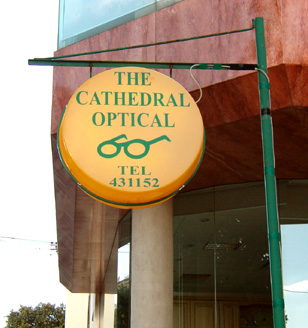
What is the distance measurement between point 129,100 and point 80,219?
370 inches

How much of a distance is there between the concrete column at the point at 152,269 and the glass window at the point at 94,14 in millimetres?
3328

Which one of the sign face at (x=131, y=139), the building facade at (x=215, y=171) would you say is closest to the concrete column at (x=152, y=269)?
the building facade at (x=215, y=171)

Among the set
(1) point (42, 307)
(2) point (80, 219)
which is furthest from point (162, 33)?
(1) point (42, 307)

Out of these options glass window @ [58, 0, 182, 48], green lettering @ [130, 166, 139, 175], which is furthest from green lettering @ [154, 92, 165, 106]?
glass window @ [58, 0, 182, 48]

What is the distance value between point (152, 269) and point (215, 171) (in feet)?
7.21

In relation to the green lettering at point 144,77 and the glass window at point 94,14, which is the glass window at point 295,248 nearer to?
the glass window at point 94,14

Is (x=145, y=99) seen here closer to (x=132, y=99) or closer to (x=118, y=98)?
(x=132, y=99)

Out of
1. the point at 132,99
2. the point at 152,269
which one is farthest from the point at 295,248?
the point at 132,99

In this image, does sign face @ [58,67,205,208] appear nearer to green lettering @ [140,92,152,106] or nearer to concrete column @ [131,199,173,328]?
green lettering @ [140,92,152,106]

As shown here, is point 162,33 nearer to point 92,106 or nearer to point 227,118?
point 227,118

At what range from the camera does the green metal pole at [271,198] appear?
5148 mm

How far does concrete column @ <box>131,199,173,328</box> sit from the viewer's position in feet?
34.6

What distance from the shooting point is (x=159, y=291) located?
10633 mm

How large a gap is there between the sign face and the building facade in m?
2.13
